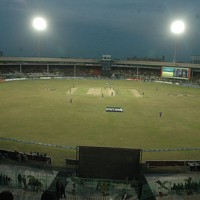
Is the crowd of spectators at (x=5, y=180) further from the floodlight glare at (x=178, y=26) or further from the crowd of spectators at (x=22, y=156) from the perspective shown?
the floodlight glare at (x=178, y=26)

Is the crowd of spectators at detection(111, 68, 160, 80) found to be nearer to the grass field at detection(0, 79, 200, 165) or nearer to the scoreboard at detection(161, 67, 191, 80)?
the scoreboard at detection(161, 67, 191, 80)

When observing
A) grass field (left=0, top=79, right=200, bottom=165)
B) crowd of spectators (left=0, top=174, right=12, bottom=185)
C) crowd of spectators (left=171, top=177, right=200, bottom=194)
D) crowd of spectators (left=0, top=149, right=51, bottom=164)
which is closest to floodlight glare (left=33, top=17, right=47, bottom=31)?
grass field (left=0, top=79, right=200, bottom=165)

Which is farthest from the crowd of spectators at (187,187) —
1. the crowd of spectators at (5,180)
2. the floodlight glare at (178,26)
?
the floodlight glare at (178,26)

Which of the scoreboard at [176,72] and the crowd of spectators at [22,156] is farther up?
the scoreboard at [176,72]

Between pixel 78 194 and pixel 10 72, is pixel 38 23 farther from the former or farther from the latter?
pixel 78 194

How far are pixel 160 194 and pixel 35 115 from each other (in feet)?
95.4

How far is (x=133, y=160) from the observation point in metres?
20.0

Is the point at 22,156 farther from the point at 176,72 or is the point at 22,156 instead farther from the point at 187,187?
the point at 176,72

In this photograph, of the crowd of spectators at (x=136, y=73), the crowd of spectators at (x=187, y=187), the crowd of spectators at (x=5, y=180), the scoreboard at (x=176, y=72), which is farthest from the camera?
the crowd of spectators at (x=136, y=73)

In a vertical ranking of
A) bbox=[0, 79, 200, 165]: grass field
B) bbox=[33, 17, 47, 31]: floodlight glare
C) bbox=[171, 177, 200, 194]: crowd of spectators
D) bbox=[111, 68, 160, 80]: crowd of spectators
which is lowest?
bbox=[171, 177, 200, 194]: crowd of spectators

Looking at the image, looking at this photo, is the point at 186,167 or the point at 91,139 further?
the point at 91,139

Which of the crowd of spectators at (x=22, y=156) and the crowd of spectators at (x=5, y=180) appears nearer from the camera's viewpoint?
the crowd of spectators at (x=5, y=180)

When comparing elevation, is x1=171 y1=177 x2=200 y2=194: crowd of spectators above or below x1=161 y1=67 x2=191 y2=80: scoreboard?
below

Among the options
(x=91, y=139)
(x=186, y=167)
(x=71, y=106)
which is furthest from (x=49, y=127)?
(x=186, y=167)
